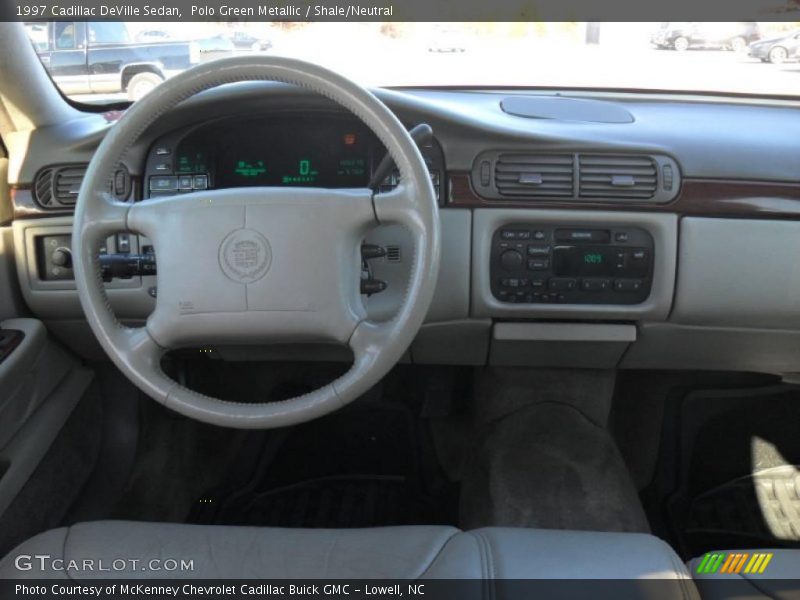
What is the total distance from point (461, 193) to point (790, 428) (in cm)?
139

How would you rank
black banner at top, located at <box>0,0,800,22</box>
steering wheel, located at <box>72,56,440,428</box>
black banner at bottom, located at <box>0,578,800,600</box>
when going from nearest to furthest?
black banner at bottom, located at <box>0,578,800,600</box> < steering wheel, located at <box>72,56,440,428</box> < black banner at top, located at <box>0,0,800,22</box>

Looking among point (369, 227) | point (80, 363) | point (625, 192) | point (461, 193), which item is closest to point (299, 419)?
point (369, 227)

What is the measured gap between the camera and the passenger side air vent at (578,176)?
1.92 m

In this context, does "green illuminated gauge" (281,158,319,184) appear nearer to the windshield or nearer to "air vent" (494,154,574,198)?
the windshield

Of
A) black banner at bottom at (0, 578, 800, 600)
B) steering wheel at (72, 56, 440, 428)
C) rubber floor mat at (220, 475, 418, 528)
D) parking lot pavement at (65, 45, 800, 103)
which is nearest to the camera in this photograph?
black banner at bottom at (0, 578, 800, 600)

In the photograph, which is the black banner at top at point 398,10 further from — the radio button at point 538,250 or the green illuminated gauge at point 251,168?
the radio button at point 538,250

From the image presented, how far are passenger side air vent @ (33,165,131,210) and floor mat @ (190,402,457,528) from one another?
1.04m

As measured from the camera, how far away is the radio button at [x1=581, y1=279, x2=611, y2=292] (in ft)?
6.55

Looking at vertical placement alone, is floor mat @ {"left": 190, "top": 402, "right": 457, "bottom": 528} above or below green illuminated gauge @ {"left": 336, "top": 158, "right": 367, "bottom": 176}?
below

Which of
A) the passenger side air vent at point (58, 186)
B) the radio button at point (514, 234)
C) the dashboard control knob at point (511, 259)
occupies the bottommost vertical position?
the dashboard control knob at point (511, 259)

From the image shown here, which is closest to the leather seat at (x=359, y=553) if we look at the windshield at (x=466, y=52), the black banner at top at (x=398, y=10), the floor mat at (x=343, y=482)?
the floor mat at (x=343, y=482)

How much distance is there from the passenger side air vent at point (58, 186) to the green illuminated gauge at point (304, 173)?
1.91 feet

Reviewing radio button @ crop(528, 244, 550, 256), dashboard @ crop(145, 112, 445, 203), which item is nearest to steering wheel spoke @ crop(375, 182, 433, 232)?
dashboard @ crop(145, 112, 445, 203)

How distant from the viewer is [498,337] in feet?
6.91
